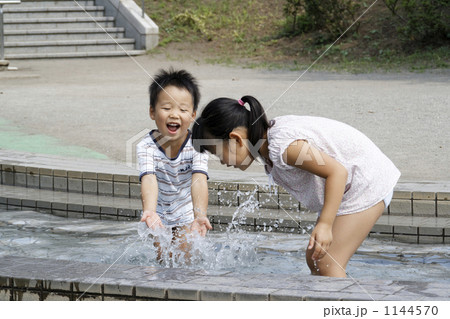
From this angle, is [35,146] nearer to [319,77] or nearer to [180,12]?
[319,77]

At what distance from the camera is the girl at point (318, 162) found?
3.22 m

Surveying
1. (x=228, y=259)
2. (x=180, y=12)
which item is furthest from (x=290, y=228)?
(x=180, y=12)

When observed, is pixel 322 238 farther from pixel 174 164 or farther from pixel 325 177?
pixel 174 164

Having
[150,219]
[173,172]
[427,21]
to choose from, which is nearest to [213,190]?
[173,172]

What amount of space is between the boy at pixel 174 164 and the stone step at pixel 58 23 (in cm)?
1478

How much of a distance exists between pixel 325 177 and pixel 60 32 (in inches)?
617

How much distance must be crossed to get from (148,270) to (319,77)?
1099 cm

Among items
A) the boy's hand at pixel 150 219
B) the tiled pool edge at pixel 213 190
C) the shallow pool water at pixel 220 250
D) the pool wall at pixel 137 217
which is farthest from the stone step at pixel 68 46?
the boy's hand at pixel 150 219

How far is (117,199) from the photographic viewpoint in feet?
19.9

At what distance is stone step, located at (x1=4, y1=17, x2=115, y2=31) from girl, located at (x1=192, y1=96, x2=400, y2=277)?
1563 cm

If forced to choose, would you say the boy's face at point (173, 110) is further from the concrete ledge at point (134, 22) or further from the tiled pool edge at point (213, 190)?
the concrete ledge at point (134, 22)

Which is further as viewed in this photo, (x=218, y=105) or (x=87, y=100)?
(x=87, y=100)

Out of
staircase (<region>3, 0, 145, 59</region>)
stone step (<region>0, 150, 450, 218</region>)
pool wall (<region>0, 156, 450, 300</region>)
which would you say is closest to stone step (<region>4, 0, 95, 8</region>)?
staircase (<region>3, 0, 145, 59</region>)

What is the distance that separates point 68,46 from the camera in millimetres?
17656
